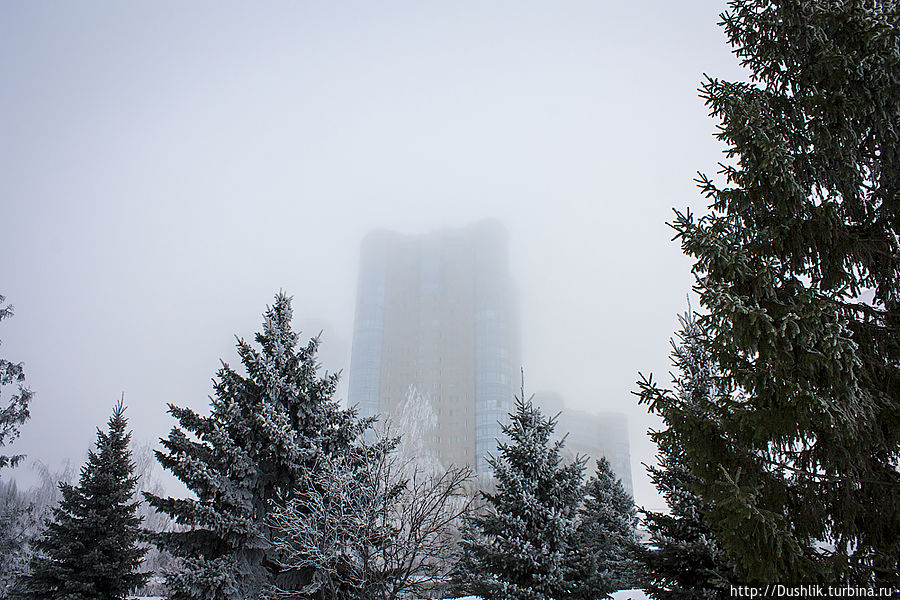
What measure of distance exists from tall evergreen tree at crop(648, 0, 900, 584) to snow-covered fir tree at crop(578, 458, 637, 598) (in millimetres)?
5753

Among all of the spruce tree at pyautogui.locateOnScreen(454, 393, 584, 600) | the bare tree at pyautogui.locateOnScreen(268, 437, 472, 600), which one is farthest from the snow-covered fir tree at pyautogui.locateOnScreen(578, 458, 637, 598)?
the bare tree at pyautogui.locateOnScreen(268, 437, 472, 600)

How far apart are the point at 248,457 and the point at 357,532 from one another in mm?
3514

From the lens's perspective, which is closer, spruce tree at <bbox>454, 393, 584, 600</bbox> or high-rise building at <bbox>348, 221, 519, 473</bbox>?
spruce tree at <bbox>454, 393, 584, 600</bbox>

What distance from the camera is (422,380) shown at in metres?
78.1

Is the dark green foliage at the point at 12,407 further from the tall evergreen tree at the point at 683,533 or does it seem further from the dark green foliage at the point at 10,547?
the tall evergreen tree at the point at 683,533

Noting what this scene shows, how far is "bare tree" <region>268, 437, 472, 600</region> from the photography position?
32.7 ft

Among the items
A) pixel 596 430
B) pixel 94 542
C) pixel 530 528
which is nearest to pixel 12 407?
pixel 94 542

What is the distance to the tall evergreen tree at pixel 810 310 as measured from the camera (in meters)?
4.65

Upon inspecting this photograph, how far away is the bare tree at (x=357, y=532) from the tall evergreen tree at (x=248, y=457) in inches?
21.0

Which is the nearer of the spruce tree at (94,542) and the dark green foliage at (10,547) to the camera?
the spruce tree at (94,542)

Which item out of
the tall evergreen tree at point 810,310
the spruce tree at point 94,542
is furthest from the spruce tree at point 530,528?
the spruce tree at point 94,542

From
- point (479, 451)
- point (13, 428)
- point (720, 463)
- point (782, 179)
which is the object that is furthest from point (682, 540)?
point (479, 451)

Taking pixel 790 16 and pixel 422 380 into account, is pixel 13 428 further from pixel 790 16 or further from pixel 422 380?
pixel 422 380

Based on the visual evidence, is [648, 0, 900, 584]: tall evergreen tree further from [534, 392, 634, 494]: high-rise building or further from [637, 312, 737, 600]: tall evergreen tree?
[534, 392, 634, 494]: high-rise building
